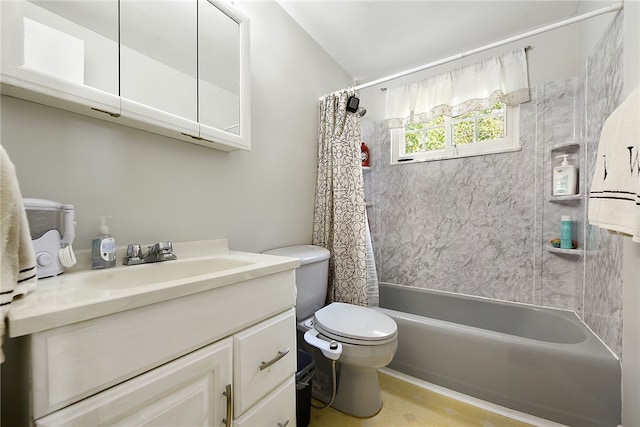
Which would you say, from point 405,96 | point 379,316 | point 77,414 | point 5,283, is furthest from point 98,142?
point 405,96

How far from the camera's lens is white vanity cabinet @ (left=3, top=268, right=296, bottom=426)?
46 centimetres

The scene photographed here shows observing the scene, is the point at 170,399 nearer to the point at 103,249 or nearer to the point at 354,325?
the point at 103,249

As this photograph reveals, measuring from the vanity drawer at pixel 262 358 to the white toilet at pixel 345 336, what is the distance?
314mm

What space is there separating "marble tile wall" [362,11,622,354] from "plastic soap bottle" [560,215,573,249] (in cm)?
6

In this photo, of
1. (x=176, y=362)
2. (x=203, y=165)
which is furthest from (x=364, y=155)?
(x=176, y=362)

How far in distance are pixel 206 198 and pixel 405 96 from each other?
6.24 feet

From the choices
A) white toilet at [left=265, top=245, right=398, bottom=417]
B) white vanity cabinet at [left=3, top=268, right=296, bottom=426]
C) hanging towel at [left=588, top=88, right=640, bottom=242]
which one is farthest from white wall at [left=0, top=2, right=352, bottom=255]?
hanging towel at [left=588, top=88, right=640, bottom=242]

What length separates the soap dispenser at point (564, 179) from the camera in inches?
62.9

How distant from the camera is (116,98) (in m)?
0.85

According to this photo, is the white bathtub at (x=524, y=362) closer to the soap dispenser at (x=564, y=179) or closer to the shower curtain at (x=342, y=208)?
the shower curtain at (x=342, y=208)

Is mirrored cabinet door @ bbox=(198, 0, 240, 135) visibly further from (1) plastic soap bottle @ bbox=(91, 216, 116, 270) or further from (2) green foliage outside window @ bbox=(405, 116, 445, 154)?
(2) green foliage outside window @ bbox=(405, 116, 445, 154)

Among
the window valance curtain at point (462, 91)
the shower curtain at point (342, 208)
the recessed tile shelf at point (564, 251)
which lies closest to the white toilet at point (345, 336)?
the shower curtain at point (342, 208)

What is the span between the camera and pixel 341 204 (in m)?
1.80

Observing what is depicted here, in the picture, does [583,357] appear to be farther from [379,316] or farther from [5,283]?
[5,283]
